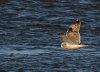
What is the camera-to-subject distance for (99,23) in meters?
23.9

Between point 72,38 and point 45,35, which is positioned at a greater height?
point 72,38

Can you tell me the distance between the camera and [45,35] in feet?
74.1

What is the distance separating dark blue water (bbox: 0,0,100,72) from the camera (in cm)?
1989

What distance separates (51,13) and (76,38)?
8.70 meters

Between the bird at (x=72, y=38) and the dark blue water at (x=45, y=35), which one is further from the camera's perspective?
the dark blue water at (x=45, y=35)

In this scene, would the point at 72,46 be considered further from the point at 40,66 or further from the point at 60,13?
the point at 60,13

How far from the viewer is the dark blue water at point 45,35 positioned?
1989 cm

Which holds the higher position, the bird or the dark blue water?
the bird

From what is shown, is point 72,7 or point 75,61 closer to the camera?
point 75,61

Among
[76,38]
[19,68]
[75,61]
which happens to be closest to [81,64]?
[75,61]

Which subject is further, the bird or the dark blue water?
the dark blue water

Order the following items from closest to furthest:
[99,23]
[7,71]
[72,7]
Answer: [7,71], [99,23], [72,7]

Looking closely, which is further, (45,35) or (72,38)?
(45,35)

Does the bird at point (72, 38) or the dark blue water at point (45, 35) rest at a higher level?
the bird at point (72, 38)
